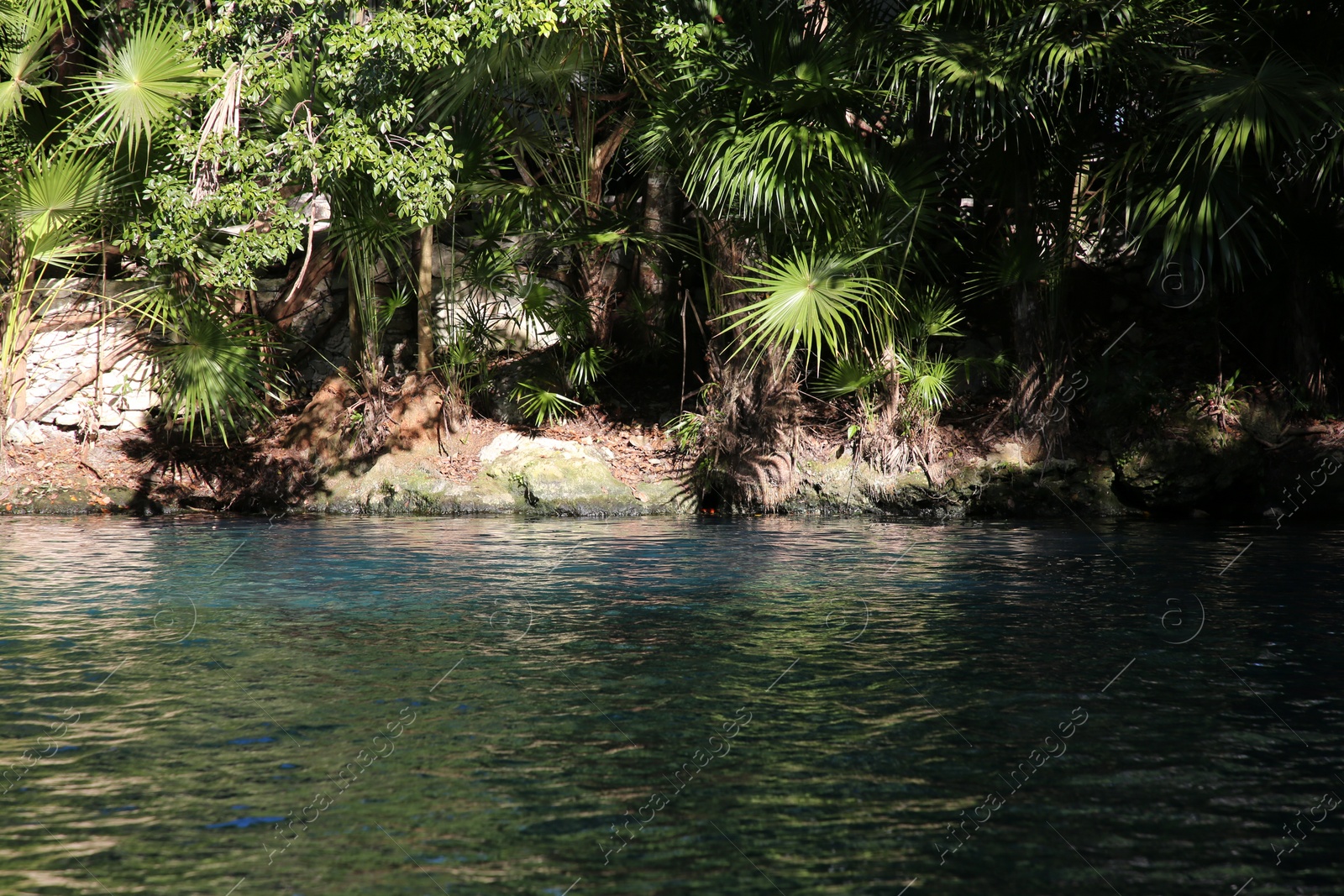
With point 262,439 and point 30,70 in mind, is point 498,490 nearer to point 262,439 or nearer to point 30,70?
point 262,439

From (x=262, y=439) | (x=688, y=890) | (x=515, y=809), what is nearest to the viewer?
(x=688, y=890)

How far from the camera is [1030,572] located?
827 cm

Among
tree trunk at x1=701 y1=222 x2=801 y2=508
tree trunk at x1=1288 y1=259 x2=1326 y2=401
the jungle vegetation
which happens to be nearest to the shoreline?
tree trunk at x1=701 y1=222 x2=801 y2=508

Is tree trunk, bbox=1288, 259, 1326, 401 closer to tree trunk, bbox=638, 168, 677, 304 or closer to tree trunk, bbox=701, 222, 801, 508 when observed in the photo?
tree trunk, bbox=701, 222, 801, 508

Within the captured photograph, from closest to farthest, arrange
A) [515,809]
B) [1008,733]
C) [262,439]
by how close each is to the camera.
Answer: [515,809] < [1008,733] < [262,439]

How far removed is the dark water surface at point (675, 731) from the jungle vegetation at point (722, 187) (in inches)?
172

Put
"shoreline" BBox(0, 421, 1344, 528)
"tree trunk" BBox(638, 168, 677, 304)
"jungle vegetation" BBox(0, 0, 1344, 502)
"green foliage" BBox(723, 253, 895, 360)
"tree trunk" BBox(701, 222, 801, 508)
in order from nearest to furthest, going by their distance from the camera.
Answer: "jungle vegetation" BBox(0, 0, 1344, 502), "green foliage" BBox(723, 253, 895, 360), "shoreline" BBox(0, 421, 1344, 528), "tree trunk" BBox(701, 222, 801, 508), "tree trunk" BBox(638, 168, 677, 304)

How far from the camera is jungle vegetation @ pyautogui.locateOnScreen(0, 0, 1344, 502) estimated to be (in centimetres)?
1086

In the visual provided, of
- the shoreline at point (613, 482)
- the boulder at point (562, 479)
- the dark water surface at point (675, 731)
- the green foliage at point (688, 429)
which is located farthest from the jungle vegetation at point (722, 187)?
the dark water surface at point (675, 731)

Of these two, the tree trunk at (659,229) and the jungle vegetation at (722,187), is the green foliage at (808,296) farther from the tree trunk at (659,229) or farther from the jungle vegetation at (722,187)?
the tree trunk at (659,229)

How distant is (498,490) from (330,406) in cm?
281

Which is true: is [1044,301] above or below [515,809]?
above

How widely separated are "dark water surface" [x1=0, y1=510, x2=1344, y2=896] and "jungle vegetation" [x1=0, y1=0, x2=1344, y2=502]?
172 inches

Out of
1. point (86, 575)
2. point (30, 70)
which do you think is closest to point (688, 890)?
point (86, 575)
